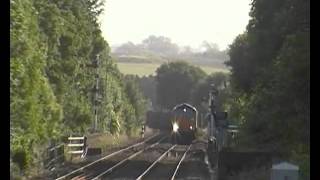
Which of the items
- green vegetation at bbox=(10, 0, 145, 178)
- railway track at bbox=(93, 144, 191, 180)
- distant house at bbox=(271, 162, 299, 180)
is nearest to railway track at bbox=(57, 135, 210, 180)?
railway track at bbox=(93, 144, 191, 180)

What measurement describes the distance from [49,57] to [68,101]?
5938mm

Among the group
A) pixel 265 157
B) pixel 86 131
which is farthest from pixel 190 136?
pixel 265 157

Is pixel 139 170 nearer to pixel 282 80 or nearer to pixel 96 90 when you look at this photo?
pixel 282 80

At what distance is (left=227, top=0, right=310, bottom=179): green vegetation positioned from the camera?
20.9 meters

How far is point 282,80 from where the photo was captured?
22.2 m

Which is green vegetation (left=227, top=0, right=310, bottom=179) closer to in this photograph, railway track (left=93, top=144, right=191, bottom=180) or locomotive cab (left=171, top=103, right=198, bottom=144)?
railway track (left=93, top=144, right=191, bottom=180)

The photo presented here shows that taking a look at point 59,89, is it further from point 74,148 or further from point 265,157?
point 265,157

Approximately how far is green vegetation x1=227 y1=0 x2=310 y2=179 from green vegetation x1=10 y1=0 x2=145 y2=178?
28.7 ft

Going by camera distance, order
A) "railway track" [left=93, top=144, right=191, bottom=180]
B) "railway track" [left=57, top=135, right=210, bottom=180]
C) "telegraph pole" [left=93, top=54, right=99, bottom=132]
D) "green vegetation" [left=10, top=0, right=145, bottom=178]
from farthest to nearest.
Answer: "telegraph pole" [left=93, top=54, right=99, bottom=132]
"railway track" [left=93, top=144, right=191, bottom=180]
"railway track" [left=57, top=135, right=210, bottom=180]
"green vegetation" [left=10, top=0, right=145, bottom=178]

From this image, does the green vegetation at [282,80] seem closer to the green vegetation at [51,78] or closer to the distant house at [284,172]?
the distant house at [284,172]

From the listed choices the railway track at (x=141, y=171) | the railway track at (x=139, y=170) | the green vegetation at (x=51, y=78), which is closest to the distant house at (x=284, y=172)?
the green vegetation at (x=51, y=78)

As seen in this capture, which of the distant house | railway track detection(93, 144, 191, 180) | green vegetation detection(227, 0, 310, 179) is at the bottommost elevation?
railway track detection(93, 144, 191, 180)

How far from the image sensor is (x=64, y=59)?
43.1 meters
